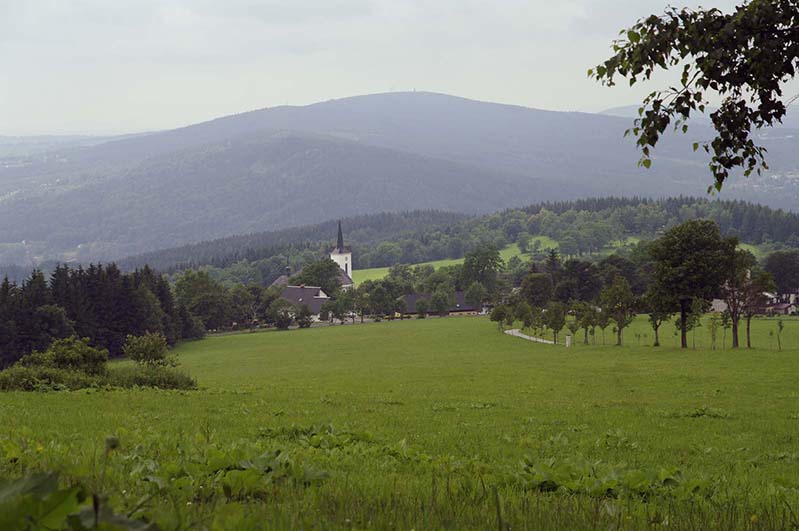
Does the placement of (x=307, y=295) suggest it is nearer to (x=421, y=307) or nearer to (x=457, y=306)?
(x=421, y=307)

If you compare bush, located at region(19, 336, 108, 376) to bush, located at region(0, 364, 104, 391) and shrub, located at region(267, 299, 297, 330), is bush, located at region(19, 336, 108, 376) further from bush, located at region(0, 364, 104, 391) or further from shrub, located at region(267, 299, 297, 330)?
shrub, located at region(267, 299, 297, 330)

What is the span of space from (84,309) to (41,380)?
73.4 m

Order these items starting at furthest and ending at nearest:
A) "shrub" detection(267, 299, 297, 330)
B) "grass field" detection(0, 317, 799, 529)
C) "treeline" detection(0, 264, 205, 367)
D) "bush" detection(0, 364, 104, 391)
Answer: "shrub" detection(267, 299, 297, 330), "treeline" detection(0, 264, 205, 367), "bush" detection(0, 364, 104, 391), "grass field" detection(0, 317, 799, 529)

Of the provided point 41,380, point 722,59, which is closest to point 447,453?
point 722,59

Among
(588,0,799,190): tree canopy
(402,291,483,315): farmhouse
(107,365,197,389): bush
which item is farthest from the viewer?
(402,291,483,315): farmhouse

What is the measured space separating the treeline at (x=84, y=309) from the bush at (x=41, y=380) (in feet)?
190

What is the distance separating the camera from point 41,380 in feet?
83.6

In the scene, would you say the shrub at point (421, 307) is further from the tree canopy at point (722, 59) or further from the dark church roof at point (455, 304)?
the tree canopy at point (722, 59)

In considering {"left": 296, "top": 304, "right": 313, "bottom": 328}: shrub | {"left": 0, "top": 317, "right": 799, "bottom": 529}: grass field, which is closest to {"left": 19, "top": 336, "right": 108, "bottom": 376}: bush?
{"left": 0, "top": 317, "right": 799, "bottom": 529}: grass field

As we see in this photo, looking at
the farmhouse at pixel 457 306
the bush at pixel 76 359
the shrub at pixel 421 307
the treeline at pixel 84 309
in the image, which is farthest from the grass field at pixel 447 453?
the farmhouse at pixel 457 306

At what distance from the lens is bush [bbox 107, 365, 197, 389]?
28.6m

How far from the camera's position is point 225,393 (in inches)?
1099

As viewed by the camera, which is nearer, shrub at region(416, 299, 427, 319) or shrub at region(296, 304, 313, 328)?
shrub at region(296, 304, 313, 328)

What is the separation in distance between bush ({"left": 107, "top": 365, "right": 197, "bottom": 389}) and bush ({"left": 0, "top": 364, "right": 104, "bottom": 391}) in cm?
108
